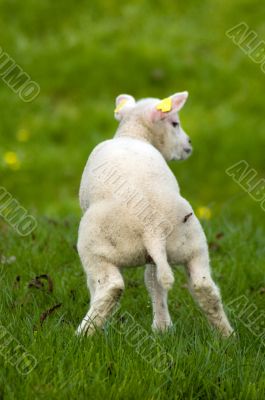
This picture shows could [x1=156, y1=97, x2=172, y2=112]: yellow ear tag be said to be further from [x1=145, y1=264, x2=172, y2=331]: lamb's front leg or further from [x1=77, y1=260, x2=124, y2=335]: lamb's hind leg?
[x1=77, y1=260, x2=124, y2=335]: lamb's hind leg

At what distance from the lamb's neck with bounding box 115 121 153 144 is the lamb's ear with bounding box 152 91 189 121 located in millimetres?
94

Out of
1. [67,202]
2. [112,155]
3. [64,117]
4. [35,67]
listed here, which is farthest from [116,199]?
[35,67]

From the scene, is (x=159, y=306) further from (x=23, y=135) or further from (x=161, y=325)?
(x=23, y=135)

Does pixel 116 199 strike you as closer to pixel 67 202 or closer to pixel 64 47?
pixel 67 202

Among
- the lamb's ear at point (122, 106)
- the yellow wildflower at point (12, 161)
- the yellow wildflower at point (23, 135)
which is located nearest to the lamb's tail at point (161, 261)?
the lamb's ear at point (122, 106)

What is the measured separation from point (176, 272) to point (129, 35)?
280 inches

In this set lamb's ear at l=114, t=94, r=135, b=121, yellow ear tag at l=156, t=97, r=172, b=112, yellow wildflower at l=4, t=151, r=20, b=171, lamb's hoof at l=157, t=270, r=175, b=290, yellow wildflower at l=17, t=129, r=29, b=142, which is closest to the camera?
lamb's hoof at l=157, t=270, r=175, b=290

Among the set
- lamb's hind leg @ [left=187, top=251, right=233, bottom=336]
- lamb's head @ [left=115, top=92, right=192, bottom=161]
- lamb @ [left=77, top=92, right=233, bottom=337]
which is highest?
lamb's head @ [left=115, top=92, right=192, bottom=161]

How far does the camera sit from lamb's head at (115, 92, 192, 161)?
191 inches

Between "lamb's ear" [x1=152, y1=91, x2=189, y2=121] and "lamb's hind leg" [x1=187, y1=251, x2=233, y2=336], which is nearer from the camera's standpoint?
"lamb's hind leg" [x1=187, y1=251, x2=233, y2=336]

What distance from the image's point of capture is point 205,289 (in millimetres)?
4406

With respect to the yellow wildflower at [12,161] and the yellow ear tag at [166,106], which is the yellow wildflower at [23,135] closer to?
the yellow wildflower at [12,161]

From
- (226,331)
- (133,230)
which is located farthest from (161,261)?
(226,331)

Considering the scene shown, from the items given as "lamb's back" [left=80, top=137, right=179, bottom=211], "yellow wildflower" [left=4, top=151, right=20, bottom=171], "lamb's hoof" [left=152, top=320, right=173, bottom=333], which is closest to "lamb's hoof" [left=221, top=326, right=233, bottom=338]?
"lamb's hoof" [left=152, top=320, right=173, bottom=333]
